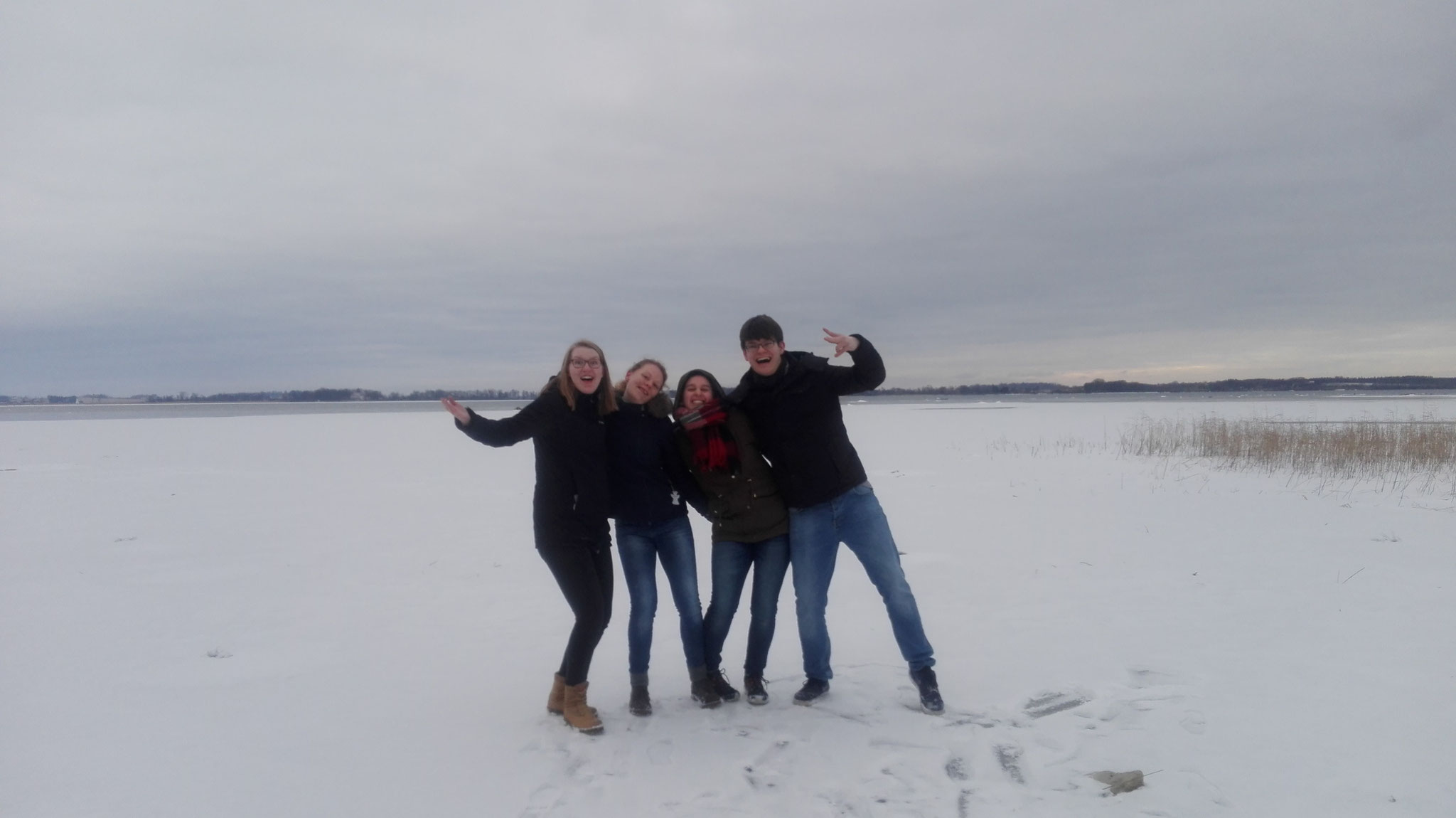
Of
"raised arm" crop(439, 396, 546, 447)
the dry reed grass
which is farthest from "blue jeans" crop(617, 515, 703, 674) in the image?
the dry reed grass

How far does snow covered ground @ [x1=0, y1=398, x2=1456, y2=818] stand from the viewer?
3.45 metres

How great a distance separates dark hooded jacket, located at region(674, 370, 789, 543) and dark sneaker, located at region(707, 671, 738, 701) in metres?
0.77

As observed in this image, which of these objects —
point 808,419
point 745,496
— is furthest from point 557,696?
point 808,419

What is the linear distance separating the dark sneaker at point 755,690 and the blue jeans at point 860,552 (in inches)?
20.3

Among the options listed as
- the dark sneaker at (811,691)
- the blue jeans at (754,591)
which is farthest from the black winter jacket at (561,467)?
the dark sneaker at (811,691)

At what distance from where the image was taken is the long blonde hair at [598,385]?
4160 mm

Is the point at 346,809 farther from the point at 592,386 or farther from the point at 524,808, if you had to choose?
the point at 592,386

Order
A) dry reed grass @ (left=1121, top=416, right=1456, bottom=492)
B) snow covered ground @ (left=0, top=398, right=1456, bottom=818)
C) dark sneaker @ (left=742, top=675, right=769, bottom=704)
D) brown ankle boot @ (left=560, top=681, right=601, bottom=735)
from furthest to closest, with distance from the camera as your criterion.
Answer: dry reed grass @ (left=1121, top=416, right=1456, bottom=492) → dark sneaker @ (left=742, top=675, right=769, bottom=704) → brown ankle boot @ (left=560, top=681, right=601, bottom=735) → snow covered ground @ (left=0, top=398, right=1456, bottom=818)

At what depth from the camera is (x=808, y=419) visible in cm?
426

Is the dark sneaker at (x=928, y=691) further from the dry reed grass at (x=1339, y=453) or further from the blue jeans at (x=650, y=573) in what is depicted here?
the dry reed grass at (x=1339, y=453)

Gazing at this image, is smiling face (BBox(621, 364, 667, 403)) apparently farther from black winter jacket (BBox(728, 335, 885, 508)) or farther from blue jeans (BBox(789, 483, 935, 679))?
blue jeans (BBox(789, 483, 935, 679))

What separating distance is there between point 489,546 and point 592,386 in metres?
5.25

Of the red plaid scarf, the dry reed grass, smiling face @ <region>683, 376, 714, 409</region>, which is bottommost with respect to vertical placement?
the dry reed grass

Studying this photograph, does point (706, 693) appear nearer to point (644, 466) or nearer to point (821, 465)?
point (644, 466)
